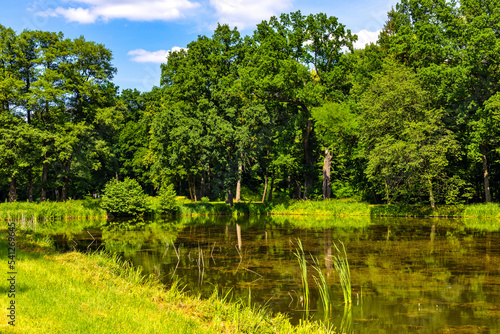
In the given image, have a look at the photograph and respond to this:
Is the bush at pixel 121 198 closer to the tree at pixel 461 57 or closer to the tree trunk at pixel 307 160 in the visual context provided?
the tree trunk at pixel 307 160

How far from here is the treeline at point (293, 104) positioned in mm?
35062

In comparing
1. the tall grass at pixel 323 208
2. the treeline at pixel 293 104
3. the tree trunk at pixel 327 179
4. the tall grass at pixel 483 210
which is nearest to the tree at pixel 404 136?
the treeline at pixel 293 104

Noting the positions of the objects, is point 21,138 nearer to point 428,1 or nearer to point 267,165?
point 267,165

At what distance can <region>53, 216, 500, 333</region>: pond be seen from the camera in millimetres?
9125

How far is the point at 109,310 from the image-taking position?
7598mm

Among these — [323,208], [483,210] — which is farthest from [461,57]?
[323,208]

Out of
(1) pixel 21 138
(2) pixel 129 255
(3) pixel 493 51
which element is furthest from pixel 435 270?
(1) pixel 21 138

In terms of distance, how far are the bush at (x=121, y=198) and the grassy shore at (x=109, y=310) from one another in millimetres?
25125

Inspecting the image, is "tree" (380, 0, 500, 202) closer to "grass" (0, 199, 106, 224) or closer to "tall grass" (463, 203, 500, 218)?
"tall grass" (463, 203, 500, 218)

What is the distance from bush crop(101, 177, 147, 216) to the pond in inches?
445

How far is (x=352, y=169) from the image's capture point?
45.9m

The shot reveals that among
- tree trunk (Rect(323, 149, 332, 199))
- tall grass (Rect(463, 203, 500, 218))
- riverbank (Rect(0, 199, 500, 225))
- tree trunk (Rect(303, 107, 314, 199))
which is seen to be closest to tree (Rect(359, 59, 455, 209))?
riverbank (Rect(0, 199, 500, 225))

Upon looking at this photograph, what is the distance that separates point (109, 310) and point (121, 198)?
96.6ft

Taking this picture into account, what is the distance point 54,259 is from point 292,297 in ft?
24.6
